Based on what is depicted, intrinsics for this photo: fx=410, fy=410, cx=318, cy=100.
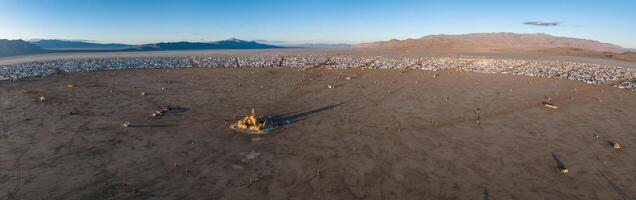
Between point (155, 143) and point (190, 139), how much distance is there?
1.32m

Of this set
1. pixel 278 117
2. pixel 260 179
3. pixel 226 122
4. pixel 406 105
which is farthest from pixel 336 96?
pixel 260 179

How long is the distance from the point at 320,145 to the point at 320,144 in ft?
0.44

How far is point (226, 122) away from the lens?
1933 centimetres

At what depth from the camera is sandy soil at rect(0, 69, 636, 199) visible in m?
11.7

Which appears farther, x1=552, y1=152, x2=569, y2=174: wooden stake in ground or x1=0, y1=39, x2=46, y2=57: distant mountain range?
x1=0, y1=39, x2=46, y2=57: distant mountain range

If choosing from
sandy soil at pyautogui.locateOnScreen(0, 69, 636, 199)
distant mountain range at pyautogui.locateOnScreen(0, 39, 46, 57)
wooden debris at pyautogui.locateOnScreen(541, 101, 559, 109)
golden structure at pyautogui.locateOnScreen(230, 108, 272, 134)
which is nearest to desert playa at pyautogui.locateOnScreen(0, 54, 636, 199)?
sandy soil at pyautogui.locateOnScreen(0, 69, 636, 199)

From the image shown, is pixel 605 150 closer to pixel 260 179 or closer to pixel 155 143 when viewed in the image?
pixel 260 179

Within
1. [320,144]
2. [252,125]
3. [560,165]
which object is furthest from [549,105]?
[252,125]

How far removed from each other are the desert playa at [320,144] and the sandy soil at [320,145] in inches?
2.6

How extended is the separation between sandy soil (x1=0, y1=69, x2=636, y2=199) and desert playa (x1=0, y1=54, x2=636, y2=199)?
7 cm

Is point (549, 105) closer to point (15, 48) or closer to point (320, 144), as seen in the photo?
point (320, 144)

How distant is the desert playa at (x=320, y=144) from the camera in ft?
38.6

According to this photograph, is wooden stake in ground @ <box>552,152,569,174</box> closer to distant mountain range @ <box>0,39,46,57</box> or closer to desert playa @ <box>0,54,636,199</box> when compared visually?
desert playa @ <box>0,54,636,199</box>

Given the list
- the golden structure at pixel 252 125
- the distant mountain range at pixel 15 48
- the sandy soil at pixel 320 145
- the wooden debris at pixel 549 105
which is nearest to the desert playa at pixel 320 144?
the sandy soil at pixel 320 145
